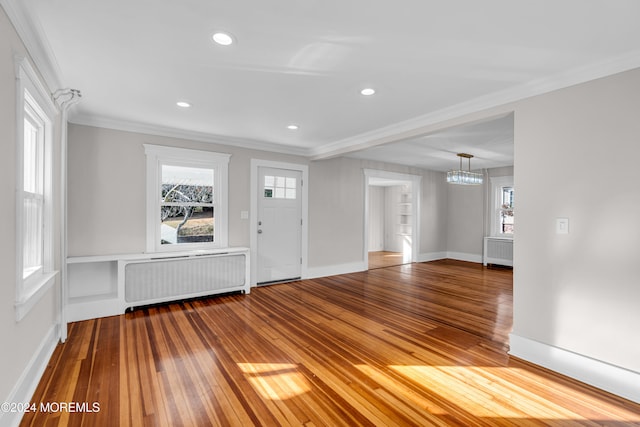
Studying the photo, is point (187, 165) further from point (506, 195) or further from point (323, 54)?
point (506, 195)

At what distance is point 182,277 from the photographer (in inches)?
161

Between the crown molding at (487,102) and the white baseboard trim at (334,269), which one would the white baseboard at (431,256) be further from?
the crown molding at (487,102)

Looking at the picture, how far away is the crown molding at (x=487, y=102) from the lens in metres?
2.19

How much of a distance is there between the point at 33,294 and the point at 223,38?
7.04 feet

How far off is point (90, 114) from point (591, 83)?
16.6 ft

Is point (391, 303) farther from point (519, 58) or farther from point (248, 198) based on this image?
point (519, 58)

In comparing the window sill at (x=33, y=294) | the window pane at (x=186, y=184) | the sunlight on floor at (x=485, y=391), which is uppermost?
the window pane at (x=186, y=184)

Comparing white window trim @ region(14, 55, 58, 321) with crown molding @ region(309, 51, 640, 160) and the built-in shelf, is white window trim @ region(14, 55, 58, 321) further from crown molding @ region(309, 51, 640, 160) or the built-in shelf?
crown molding @ region(309, 51, 640, 160)

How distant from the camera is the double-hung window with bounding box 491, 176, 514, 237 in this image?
23.5 feet

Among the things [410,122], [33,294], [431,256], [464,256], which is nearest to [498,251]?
[464,256]

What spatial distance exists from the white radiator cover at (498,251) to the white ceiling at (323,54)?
482 cm

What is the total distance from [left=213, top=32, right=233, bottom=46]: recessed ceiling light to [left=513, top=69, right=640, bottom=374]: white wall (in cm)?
252

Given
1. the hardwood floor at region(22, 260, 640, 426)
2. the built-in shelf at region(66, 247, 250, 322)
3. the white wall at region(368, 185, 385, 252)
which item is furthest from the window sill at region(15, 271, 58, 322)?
the white wall at region(368, 185, 385, 252)

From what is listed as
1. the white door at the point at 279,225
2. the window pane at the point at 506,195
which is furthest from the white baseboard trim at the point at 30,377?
the window pane at the point at 506,195
